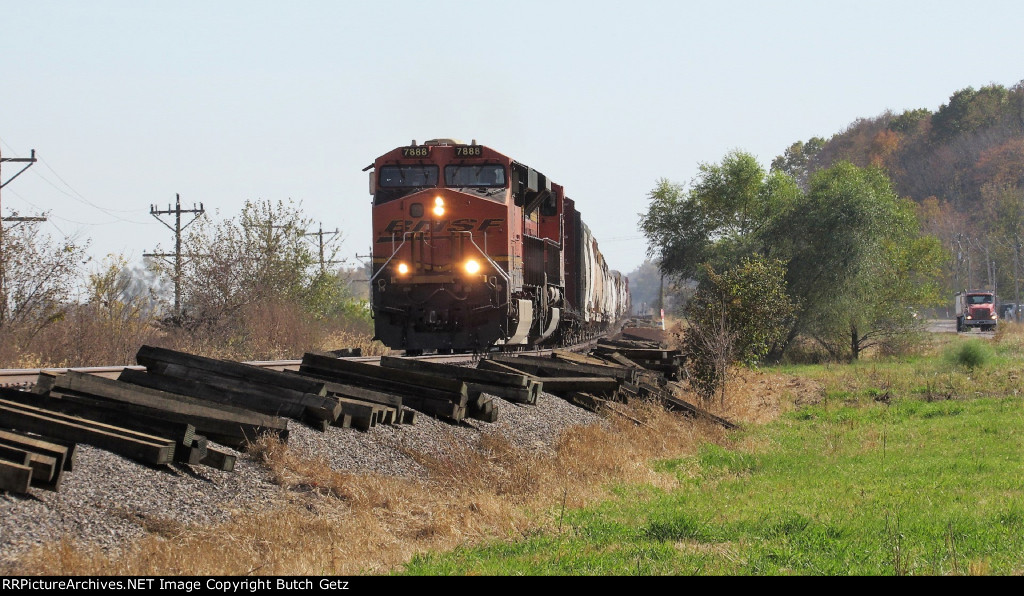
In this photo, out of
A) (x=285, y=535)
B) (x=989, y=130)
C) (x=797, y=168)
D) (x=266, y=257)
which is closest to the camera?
(x=285, y=535)

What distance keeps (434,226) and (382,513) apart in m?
11.4

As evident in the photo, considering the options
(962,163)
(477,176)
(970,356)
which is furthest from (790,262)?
(962,163)

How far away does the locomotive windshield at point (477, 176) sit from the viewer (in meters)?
19.0

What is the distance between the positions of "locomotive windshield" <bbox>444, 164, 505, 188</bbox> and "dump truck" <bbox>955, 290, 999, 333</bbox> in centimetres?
5155

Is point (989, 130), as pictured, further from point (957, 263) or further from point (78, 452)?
point (78, 452)

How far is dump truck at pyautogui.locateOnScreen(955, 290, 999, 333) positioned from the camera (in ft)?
207

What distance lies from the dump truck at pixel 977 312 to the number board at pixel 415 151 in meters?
52.2

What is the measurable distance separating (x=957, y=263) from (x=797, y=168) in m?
27.5

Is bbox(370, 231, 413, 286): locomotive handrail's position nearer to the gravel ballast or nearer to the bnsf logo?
the bnsf logo

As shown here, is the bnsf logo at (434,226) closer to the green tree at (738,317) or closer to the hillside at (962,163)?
the green tree at (738,317)

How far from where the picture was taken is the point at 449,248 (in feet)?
61.3

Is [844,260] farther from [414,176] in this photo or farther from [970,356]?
[414,176]

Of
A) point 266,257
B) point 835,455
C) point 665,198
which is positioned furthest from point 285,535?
point 665,198
